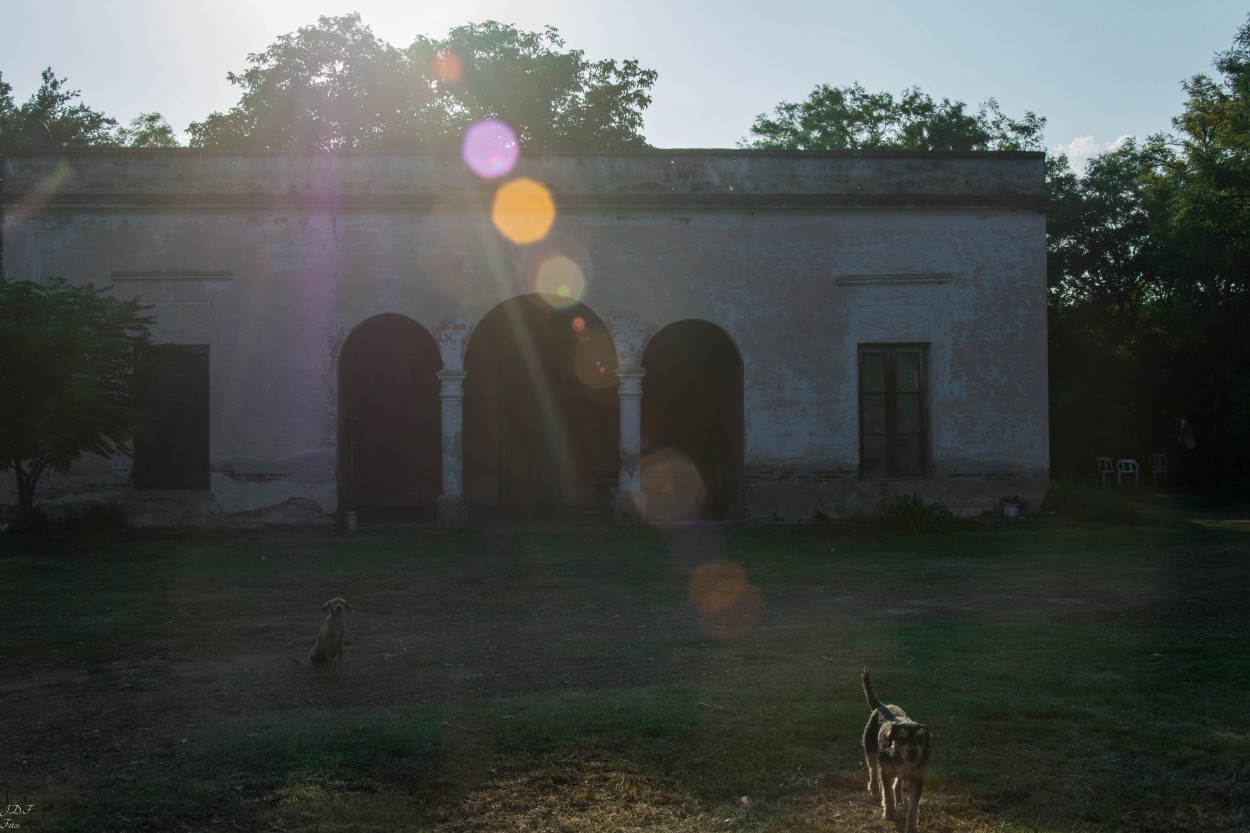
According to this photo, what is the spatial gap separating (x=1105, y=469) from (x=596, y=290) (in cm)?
1741

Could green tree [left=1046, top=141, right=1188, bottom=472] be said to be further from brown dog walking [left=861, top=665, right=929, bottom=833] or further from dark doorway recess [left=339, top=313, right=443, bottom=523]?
brown dog walking [left=861, top=665, right=929, bottom=833]

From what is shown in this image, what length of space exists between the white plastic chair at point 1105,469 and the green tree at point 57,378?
2167 centimetres

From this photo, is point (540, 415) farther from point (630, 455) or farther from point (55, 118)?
point (55, 118)

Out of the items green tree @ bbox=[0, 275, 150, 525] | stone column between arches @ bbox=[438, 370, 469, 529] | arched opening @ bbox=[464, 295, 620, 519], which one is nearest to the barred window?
arched opening @ bbox=[464, 295, 620, 519]

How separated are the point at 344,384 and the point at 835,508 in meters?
6.56

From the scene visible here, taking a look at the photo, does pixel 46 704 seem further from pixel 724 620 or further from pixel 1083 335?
pixel 1083 335

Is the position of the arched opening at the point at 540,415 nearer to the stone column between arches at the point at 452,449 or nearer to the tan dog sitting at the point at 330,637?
the stone column between arches at the point at 452,449

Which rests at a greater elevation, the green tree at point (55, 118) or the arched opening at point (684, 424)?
the green tree at point (55, 118)

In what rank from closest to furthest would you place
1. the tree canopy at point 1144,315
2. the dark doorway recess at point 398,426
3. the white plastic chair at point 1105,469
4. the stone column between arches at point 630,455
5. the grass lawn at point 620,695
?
the grass lawn at point 620,695 < the stone column between arches at point 630,455 < the dark doorway recess at point 398,426 < the tree canopy at point 1144,315 < the white plastic chair at point 1105,469

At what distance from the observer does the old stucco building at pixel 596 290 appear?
45.4 feet

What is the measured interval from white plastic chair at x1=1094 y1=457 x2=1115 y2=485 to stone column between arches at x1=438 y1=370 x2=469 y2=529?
1750 cm

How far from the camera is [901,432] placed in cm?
1452
